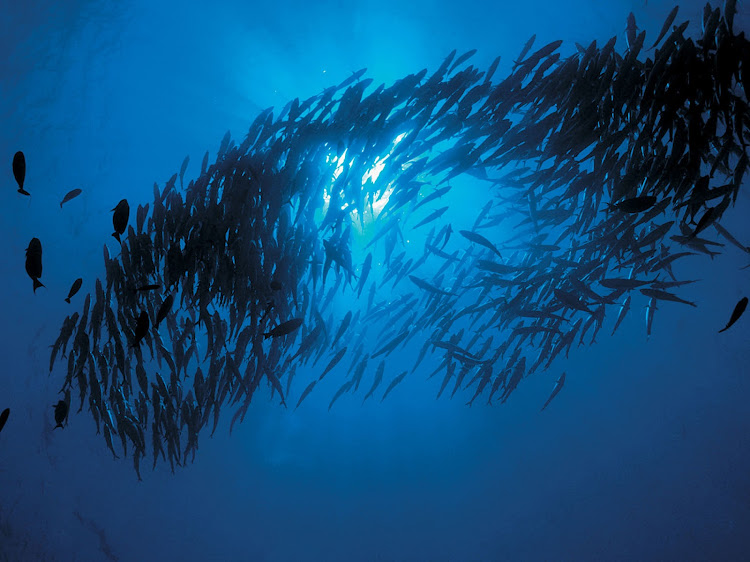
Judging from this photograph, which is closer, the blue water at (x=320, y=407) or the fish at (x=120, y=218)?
the fish at (x=120, y=218)

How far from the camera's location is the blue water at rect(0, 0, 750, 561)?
6.18 meters

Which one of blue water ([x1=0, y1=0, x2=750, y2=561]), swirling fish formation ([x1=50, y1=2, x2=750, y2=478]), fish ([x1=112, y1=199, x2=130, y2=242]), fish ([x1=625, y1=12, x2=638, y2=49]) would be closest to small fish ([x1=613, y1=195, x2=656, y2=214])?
swirling fish formation ([x1=50, y1=2, x2=750, y2=478])

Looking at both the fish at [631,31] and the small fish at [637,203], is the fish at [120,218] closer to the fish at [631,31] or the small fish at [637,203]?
the small fish at [637,203]

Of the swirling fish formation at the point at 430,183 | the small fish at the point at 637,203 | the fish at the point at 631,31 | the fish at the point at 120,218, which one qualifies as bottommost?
the small fish at the point at 637,203

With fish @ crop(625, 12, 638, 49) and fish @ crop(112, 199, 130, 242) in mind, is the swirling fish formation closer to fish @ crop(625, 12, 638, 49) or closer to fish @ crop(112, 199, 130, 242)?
fish @ crop(625, 12, 638, 49)

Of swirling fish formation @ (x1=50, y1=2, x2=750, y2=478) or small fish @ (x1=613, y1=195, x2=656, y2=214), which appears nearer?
small fish @ (x1=613, y1=195, x2=656, y2=214)

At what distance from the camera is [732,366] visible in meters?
7.52

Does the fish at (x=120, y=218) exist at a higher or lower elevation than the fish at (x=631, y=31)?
lower

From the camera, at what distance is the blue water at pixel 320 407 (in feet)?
20.3

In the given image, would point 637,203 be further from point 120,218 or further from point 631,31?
point 120,218

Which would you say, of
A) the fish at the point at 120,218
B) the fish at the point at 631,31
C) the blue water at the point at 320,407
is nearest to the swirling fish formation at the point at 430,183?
the fish at the point at 631,31

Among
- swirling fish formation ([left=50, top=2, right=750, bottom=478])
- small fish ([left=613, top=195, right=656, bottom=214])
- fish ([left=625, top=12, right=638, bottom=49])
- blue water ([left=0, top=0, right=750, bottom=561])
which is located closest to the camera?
small fish ([left=613, top=195, right=656, bottom=214])

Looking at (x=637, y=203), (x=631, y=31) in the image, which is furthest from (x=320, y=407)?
(x=631, y=31)

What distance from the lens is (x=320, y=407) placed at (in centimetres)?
803
